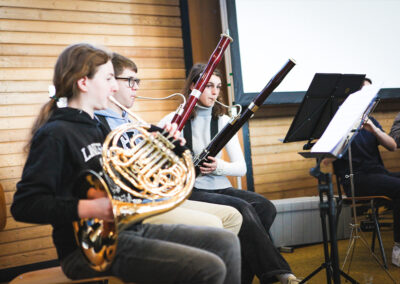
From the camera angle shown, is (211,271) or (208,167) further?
(208,167)

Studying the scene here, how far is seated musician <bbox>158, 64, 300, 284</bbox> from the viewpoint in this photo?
213 centimetres

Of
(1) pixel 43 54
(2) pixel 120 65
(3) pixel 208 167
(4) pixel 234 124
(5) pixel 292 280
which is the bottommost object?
(5) pixel 292 280

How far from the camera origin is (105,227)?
1232mm

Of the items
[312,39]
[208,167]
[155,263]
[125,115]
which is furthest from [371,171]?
[155,263]

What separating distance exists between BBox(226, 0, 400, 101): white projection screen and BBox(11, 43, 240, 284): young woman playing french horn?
6.78 ft

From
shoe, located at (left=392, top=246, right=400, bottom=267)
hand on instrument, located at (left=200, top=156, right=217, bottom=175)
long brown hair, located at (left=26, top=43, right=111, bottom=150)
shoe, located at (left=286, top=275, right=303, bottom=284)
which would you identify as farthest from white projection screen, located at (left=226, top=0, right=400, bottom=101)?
long brown hair, located at (left=26, top=43, right=111, bottom=150)

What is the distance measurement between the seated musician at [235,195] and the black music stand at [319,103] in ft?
1.30

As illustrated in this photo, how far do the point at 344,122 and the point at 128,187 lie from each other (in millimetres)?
948

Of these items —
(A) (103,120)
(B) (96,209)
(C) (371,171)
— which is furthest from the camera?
(C) (371,171)

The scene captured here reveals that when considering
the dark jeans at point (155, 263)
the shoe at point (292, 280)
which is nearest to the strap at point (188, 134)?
the shoe at point (292, 280)

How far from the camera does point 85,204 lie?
1.20m

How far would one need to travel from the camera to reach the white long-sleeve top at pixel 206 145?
8.06ft

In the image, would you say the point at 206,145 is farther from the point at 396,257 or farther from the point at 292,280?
the point at 396,257

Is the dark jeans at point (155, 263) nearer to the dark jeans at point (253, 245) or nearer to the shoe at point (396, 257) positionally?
the dark jeans at point (253, 245)
